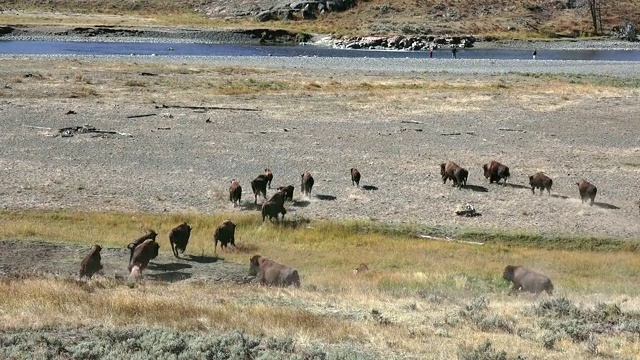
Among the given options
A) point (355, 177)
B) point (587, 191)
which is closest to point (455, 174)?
point (355, 177)

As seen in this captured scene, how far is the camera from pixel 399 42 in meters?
83.7

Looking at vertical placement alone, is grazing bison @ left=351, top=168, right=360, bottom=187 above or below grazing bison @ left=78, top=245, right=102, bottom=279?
below

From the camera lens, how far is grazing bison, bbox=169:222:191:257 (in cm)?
1616

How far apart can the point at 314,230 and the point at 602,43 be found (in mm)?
77722

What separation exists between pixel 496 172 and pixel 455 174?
1399mm

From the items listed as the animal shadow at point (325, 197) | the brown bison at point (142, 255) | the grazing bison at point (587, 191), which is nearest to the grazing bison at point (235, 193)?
the animal shadow at point (325, 197)

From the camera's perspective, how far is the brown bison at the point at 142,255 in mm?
14594

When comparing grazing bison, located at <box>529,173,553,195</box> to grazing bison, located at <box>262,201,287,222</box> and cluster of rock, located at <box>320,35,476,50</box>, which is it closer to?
grazing bison, located at <box>262,201,287,222</box>

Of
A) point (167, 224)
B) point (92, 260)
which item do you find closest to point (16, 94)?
point (167, 224)

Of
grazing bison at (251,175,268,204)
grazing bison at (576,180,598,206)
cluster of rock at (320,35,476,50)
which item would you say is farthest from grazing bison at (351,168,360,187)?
cluster of rock at (320,35,476,50)

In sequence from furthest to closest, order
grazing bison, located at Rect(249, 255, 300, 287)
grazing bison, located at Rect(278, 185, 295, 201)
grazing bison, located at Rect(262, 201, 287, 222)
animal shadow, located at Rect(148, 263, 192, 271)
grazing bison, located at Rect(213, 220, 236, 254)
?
grazing bison, located at Rect(278, 185, 295, 201) → grazing bison, located at Rect(262, 201, 287, 222) → grazing bison, located at Rect(213, 220, 236, 254) → animal shadow, located at Rect(148, 263, 192, 271) → grazing bison, located at Rect(249, 255, 300, 287)

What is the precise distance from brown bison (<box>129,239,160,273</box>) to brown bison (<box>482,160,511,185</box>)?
39.6 ft

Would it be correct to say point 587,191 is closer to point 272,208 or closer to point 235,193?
point 272,208

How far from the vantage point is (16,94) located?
39.4 m
